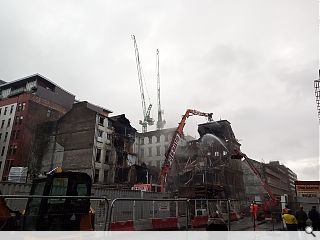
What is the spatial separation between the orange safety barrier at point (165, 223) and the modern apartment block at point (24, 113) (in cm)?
4382

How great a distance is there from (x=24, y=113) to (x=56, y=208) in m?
54.3

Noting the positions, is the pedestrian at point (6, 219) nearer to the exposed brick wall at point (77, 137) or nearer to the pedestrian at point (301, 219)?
the pedestrian at point (301, 219)

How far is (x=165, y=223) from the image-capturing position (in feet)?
54.5

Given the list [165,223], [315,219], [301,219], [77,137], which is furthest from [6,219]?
[77,137]

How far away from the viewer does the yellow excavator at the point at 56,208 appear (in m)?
7.40

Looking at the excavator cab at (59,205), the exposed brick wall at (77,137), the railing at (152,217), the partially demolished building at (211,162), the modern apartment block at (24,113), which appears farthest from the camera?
the modern apartment block at (24,113)

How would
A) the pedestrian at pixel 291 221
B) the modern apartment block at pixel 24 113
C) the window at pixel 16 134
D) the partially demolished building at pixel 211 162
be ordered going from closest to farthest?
the pedestrian at pixel 291 221 → the partially demolished building at pixel 211 162 → the modern apartment block at pixel 24 113 → the window at pixel 16 134

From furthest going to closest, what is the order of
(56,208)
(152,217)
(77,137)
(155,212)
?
(77,137), (152,217), (155,212), (56,208)

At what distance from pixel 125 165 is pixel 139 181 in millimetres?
4170

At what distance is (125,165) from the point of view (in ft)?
181

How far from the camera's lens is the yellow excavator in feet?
24.3

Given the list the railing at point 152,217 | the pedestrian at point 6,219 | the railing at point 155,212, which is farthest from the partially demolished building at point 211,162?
the pedestrian at point 6,219

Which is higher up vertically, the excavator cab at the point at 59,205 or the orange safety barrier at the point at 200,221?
the excavator cab at the point at 59,205

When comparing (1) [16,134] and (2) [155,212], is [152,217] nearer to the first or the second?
(2) [155,212]
